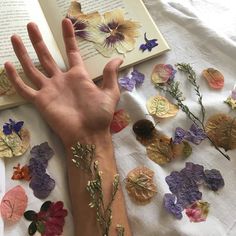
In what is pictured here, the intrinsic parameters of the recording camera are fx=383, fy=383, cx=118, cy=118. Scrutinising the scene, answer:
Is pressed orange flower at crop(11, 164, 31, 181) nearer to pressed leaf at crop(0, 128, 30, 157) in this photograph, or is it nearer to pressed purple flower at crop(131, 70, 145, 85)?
pressed leaf at crop(0, 128, 30, 157)

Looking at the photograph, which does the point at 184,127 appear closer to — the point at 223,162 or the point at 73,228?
the point at 223,162

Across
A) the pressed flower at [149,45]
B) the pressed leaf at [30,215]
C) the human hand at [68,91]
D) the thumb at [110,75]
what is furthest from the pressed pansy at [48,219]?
the pressed flower at [149,45]

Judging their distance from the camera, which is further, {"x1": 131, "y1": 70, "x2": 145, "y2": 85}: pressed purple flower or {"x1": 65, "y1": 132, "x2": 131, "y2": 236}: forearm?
{"x1": 131, "y1": 70, "x2": 145, "y2": 85}: pressed purple flower

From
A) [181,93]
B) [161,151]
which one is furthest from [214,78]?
[161,151]

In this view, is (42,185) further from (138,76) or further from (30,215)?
(138,76)

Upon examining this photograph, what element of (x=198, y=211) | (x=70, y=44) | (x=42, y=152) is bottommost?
(x=198, y=211)

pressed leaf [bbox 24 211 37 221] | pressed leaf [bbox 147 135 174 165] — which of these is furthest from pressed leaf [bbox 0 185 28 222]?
pressed leaf [bbox 147 135 174 165]

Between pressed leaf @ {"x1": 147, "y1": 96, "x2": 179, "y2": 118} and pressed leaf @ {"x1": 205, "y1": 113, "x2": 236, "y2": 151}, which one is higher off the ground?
pressed leaf @ {"x1": 147, "y1": 96, "x2": 179, "y2": 118}
